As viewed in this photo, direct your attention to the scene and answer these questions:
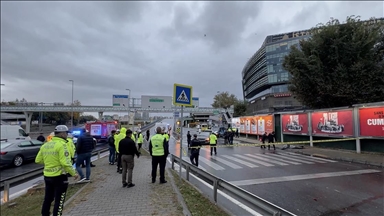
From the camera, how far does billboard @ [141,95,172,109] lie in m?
28.1

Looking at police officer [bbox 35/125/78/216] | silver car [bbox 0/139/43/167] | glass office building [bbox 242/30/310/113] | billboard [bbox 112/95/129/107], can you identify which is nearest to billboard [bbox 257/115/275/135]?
billboard [bbox 112/95/129/107]

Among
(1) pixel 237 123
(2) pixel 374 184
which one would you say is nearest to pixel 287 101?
(1) pixel 237 123

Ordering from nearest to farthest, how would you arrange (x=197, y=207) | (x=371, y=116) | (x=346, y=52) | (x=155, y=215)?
(x=155, y=215)
(x=197, y=207)
(x=371, y=116)
(x=346, y=52)

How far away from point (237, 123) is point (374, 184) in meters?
30.4

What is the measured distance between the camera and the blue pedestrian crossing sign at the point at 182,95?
22.6 ft

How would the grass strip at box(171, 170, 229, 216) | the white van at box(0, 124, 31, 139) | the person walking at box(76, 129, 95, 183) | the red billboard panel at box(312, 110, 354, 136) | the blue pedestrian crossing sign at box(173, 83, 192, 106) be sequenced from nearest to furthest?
the grass strip at box(171, 170, 229, 216) → the blue pedestrian crossing sign at box(173, 83, 192, 106) → the person walking at box(76, 129, 95, 183) → the red billboard panel at box(312, 110, 354, 136) → the white van at box(0, 124, 31, 139)

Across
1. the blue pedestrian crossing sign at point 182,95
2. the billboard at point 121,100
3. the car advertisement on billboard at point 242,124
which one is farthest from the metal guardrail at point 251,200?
the car advertisement on billboard at point 242,124

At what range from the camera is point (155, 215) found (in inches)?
177

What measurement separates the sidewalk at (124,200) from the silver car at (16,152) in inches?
321

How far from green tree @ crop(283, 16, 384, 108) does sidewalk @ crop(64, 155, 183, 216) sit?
17.8 m

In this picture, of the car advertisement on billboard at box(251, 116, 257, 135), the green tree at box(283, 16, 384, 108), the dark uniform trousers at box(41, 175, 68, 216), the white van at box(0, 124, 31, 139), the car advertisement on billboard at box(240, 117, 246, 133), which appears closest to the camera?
the dark uniform trousers at box(41, 175, 68, 216)

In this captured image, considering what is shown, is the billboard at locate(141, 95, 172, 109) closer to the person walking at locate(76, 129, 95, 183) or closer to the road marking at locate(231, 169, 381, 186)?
the person walking at locate(76, 129, 95, 183)

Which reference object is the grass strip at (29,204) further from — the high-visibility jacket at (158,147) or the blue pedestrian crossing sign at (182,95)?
the blue pedestrian crossing sign at (182,95)

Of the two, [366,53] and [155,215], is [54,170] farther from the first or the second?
[366,53]
